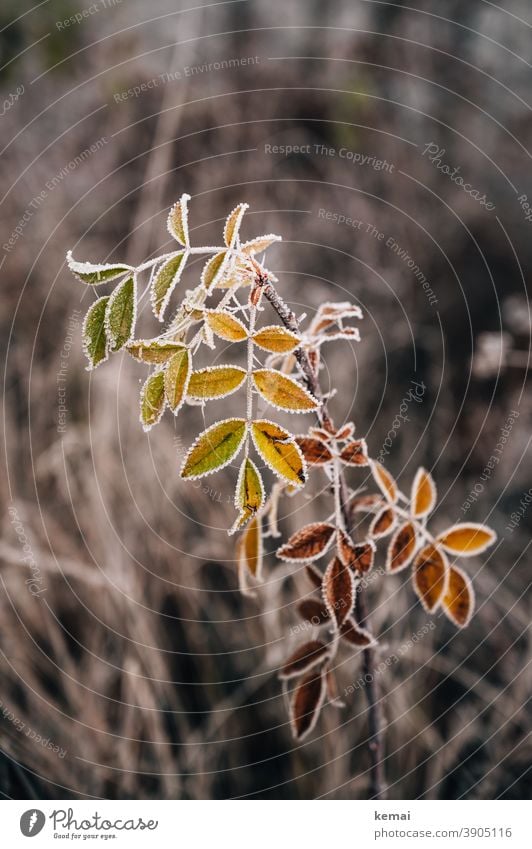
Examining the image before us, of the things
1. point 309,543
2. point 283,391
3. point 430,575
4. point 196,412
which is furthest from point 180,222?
point 196,412

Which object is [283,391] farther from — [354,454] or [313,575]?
[313,575]

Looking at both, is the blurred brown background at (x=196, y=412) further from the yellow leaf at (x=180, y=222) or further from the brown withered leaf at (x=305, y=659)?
the yellow leaf at (x=180, y=222)

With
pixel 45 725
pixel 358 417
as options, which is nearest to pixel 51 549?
pixel 45 725

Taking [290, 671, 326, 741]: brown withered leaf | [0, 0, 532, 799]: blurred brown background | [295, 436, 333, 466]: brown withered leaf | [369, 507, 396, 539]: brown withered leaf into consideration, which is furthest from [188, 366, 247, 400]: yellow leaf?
[0, 0, 532, 799]: blurred brown background

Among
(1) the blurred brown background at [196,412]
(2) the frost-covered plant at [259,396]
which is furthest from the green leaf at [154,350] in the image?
(1) the blurred brown background at [196,412]

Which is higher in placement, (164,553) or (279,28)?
(279,28)

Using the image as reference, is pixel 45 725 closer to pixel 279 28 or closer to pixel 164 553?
pixel 164 553
